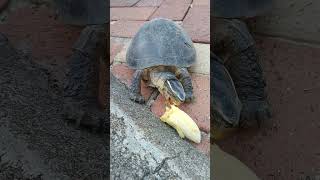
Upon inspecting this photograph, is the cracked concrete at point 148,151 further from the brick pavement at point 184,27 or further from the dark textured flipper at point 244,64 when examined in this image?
the dark textured flipper at point 244,64

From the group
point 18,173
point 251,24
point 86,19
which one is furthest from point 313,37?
point 18,173

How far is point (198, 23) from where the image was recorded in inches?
34.0

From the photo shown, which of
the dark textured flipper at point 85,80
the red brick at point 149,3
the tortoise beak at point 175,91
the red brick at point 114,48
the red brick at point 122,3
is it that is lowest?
the tortoise beak at point 175,91

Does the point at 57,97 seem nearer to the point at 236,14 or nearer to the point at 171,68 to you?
the point at 236,14

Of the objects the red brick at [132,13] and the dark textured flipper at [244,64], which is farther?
the red brick at [132,13]

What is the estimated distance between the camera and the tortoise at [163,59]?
0.80 metres

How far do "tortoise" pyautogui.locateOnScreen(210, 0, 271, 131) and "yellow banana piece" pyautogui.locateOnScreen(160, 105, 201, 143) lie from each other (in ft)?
0.61

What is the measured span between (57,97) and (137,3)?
356 mm

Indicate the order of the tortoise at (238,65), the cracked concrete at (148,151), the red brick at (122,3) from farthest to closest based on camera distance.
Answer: the red brick at (122,3), the cracked concrete at (148,151), the tortoise at (238,65)

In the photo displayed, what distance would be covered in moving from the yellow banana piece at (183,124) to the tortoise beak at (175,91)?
2 centimetres

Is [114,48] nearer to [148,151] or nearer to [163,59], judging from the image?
[163,59]

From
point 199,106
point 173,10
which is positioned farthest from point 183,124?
point 173,10

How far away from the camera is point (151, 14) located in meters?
0.88

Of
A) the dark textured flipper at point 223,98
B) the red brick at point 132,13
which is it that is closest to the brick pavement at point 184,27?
the red brick at point 132,13
